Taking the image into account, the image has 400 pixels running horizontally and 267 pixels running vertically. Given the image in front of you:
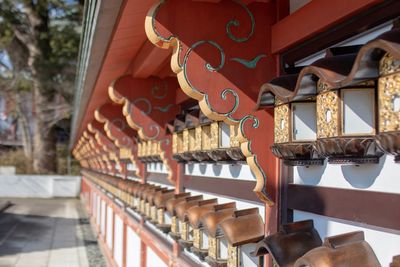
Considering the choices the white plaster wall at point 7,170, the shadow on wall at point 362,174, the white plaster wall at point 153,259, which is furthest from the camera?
the white plaster wall at point 7,170

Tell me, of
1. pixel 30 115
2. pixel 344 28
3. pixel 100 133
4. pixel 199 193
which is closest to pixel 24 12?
pixel 30 115

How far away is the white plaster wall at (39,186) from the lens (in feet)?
99.0

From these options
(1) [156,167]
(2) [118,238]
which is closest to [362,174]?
(1) [156,167]

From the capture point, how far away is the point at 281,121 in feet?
7.61

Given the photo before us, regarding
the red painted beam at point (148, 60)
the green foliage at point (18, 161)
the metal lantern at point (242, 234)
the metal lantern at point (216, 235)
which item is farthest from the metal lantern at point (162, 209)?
the green foliage at point (18, 161)

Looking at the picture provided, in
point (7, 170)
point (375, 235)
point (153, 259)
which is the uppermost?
point (375, 235)

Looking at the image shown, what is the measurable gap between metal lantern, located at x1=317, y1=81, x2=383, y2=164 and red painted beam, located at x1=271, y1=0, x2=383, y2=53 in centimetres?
35

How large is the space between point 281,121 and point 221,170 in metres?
1.52

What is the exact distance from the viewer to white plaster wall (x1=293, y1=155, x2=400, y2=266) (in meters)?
1.84

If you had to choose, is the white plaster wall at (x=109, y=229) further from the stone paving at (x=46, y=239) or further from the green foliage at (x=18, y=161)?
the green foliage at (x=18, y=161)

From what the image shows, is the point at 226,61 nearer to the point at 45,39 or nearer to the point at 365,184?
the point at 365,184

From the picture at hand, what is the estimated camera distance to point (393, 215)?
1791 millimetres

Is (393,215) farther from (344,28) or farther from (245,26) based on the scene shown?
(245,26)

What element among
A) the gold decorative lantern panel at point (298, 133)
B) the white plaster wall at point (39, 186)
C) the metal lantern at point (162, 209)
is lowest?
the white plaster wall at point (39, 186)
